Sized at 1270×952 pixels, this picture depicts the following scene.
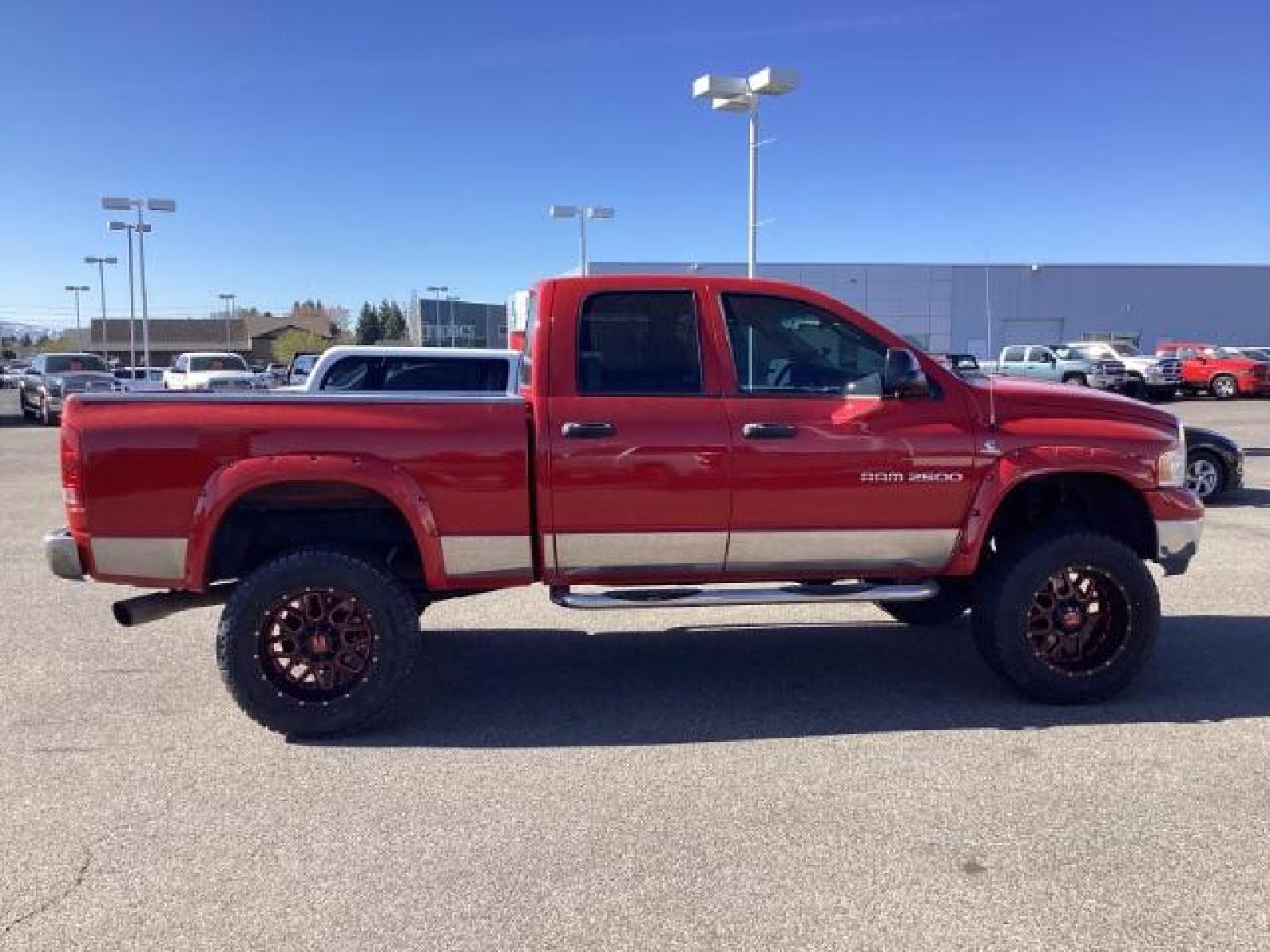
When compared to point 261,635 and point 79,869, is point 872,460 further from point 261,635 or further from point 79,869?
point 79,869

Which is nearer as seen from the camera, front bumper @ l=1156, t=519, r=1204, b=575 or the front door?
the front door

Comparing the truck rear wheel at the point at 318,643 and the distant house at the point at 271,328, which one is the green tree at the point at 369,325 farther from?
the truck rear wheel at the point at 318,643

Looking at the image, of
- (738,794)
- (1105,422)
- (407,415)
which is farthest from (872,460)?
(407,415)

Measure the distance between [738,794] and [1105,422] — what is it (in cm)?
260

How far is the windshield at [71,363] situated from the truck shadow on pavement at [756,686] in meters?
28.2

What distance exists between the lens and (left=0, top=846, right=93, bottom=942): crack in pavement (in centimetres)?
309

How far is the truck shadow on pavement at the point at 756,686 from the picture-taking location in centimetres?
474

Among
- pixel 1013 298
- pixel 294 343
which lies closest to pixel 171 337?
pixel 294 343

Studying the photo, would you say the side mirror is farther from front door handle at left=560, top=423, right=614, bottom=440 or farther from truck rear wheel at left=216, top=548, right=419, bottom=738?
truck rear wheel at left=216, top=548, right=419, bottom=738

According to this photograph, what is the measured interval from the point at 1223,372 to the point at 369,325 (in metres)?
93.5

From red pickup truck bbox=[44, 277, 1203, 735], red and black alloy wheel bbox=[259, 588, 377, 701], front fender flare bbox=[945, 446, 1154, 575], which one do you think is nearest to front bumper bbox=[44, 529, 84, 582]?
red pickup truck bbox=[44, 277, 1203, 735]

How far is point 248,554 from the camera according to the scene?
4996mm

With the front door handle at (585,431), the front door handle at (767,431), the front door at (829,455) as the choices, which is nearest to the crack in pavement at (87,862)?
the front door handle at (585,431)

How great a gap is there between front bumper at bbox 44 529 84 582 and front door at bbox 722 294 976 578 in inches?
116
